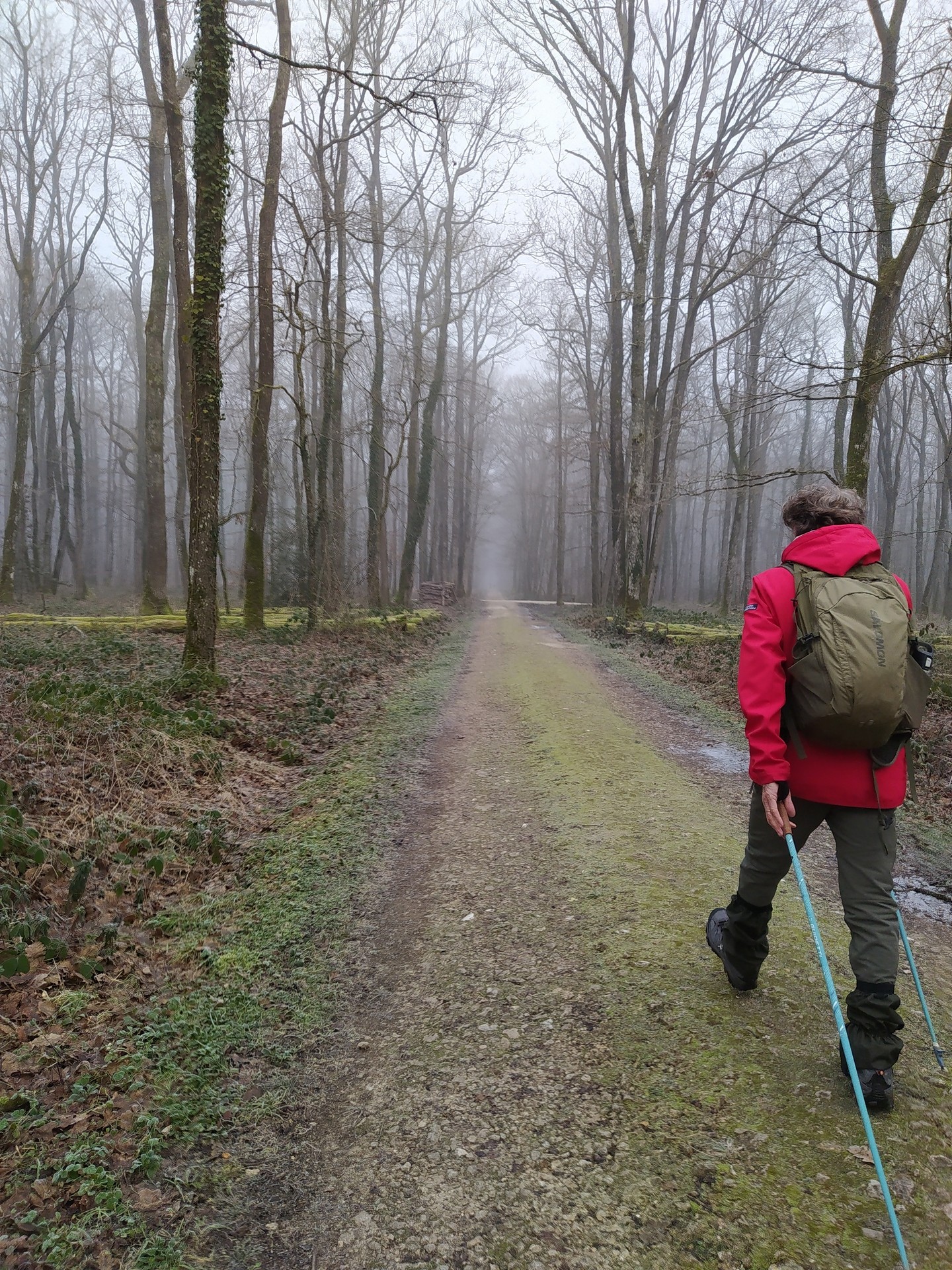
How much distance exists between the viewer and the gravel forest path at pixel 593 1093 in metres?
2.10

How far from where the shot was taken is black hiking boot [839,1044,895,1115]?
8.13 feet

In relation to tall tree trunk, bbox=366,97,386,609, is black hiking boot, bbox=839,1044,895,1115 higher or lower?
lower

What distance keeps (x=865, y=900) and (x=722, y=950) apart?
0.89 meters

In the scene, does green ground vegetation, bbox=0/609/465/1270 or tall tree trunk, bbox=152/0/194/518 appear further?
tall tree trunk, bbox=152/0/194/518

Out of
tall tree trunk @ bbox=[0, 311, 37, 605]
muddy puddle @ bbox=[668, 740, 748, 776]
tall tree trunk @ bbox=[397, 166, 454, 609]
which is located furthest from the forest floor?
Result: tall tree trunk @ bbox=[397, 166, 454, 609]

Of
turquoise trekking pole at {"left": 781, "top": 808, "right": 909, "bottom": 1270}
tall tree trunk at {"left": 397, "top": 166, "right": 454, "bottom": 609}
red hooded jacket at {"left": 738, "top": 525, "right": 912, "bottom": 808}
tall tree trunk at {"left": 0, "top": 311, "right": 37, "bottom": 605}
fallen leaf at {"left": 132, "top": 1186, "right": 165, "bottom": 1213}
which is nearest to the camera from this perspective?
turquoise trekking pole at {"left": 781, "top": 808, "right": 909, "bottom": 1270}

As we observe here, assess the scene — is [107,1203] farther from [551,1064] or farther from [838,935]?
[838,935]

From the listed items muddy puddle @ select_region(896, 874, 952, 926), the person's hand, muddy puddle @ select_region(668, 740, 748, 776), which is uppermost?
the person's hand

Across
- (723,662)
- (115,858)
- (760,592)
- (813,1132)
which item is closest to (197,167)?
(115,858)

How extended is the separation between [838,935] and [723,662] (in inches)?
358

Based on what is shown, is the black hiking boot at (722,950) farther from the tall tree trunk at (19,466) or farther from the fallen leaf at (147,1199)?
the tall tree trunk at (19,466)

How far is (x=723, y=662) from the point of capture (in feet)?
41.0

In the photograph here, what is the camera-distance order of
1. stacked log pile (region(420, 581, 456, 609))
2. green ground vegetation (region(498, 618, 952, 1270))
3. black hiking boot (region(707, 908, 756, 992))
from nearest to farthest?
green ground vegetation (region(498, 618, 952, 1270)) → black hiking boot (region(707, 908, 756, 992)) → stacked log pile (region(420, 581, 456, 609))

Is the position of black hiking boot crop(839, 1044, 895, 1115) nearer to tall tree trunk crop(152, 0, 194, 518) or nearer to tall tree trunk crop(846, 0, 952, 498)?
tall tree trunk crop(846, 0, 952, 498)
